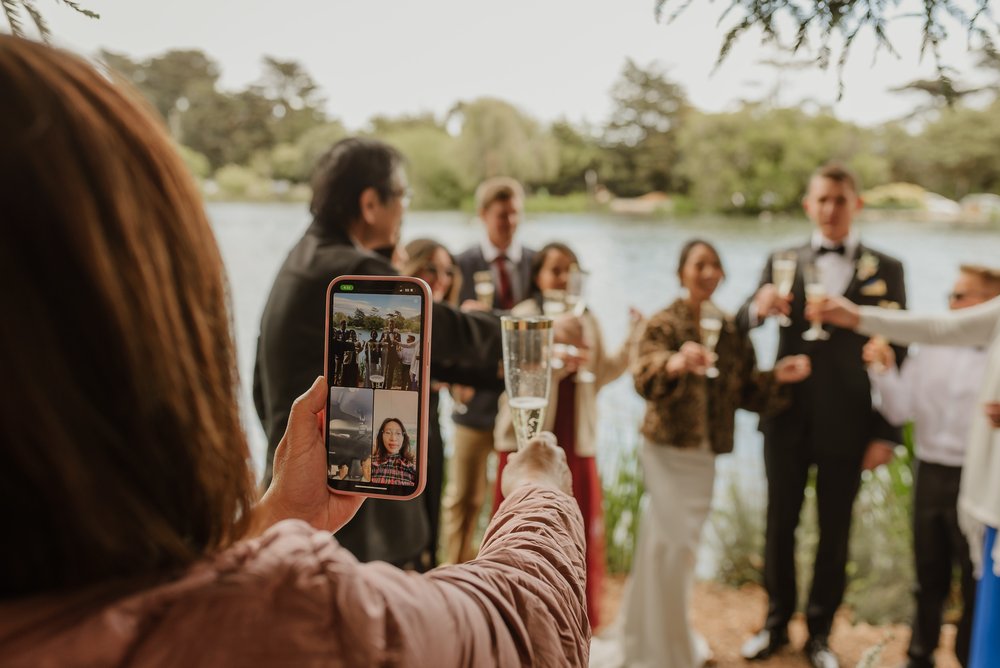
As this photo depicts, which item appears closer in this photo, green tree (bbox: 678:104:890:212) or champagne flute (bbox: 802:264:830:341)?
champagne flute (bbox: 802:264:830:341)

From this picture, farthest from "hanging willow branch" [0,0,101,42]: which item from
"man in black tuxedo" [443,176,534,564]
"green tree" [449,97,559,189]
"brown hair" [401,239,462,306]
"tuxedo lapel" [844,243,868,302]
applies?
"green tree" [449,97,559,189]

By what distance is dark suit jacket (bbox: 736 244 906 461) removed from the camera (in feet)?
9.55

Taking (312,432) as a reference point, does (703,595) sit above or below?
below

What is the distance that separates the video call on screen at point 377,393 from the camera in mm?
952

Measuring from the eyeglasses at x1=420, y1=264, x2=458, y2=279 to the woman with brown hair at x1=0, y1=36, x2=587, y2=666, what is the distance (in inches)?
92.0

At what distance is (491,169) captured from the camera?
14.3ft

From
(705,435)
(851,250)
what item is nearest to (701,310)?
(705,435)

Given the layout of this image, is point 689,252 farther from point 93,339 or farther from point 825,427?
point 93,339

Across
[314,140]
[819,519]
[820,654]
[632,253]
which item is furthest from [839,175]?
[314,140]

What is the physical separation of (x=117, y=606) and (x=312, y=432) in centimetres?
50

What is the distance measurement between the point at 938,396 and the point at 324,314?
236 cm

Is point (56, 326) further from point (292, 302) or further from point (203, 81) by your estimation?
point (203, 81)

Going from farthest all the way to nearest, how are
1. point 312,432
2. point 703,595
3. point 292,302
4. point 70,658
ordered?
point 703,595 < point 292,302 < point 312,432 < point 70,658

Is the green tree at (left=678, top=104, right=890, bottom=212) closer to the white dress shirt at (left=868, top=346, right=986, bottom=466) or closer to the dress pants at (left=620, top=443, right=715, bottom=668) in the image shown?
the white dress shirt at (left=868, top=346, right=986, bottom=466)
